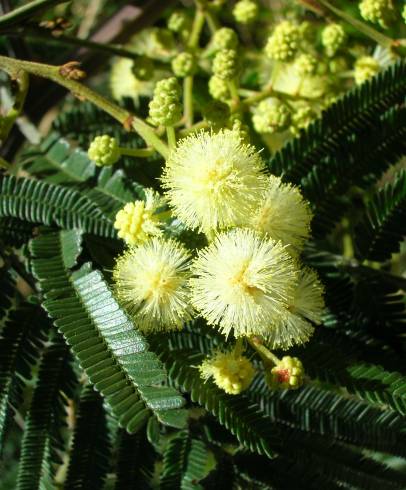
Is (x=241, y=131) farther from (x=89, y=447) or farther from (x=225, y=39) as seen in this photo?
(x=89, y=447)

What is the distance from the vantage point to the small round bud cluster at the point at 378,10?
2.08 metres

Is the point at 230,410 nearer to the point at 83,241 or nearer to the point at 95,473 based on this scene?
the point at 95,473

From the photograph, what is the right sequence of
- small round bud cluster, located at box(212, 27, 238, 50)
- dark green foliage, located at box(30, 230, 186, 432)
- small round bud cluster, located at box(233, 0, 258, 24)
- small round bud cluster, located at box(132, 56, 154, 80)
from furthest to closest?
small round bud cluster, located at box(233, 0, 258, 24)
small round bud cluster, located at box(132, 56, 154, 80)
small round bud cluster, located at box(212, 27, 238, 50)
dark green foliage, located at box(30, 230, 186, 432)

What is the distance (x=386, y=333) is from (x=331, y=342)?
18 cm

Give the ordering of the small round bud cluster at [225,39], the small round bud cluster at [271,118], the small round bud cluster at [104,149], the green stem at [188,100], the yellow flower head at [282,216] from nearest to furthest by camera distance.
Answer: the yellow flower head at [282,216]
the small round bud cluster at [104,149]
the small round bud cluster at [271,118]
the green stem at [188,100]
the small round bud cluster at [225,39]

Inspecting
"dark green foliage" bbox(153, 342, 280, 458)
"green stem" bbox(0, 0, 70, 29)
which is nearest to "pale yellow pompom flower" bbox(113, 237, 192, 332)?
"dark green foliage" bbox(153, 342, 280, 458)

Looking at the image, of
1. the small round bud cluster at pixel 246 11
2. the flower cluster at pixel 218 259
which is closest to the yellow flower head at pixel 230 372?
the flower cluster at pixel 218 259

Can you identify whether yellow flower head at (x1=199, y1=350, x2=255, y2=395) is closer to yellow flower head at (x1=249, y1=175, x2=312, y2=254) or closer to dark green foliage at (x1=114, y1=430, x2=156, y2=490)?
yellow flower head at (x1=249, y1=175, x2=312, y2=254)

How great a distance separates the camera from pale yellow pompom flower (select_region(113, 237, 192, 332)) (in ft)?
5.31

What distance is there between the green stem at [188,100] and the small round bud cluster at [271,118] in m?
0.21

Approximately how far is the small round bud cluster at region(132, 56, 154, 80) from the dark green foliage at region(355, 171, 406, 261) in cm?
89

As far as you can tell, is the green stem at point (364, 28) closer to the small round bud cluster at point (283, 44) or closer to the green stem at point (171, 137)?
the small round bud cluster at point (283, 44)

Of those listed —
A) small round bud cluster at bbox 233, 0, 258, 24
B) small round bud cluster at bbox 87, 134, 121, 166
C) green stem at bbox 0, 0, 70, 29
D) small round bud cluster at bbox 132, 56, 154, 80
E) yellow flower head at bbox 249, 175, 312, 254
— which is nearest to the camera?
yellow flower head at bbox 249, 175, 312, 254

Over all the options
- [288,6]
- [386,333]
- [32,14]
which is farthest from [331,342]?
[288,6]
